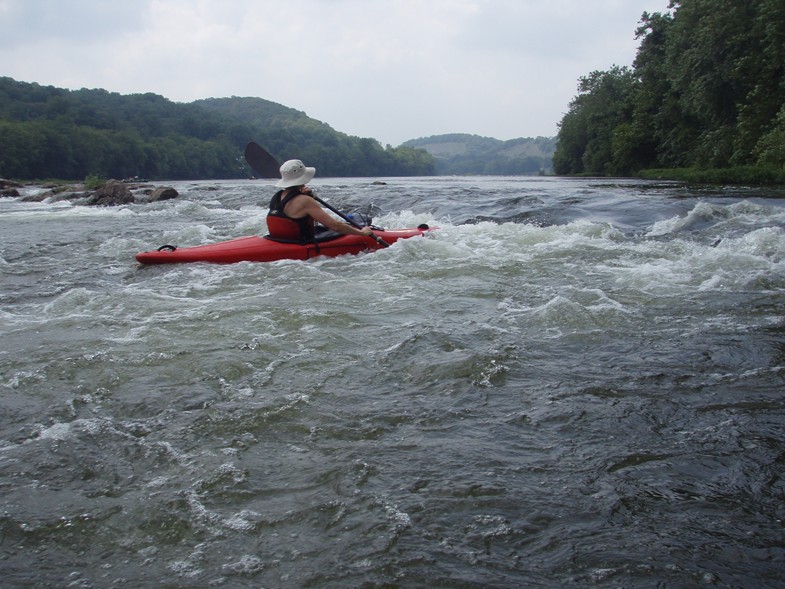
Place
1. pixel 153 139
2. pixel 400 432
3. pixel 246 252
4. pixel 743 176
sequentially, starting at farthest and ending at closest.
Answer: pixel 153 139 → pixel 743 176 → pixel 246 252 → pixel 400 432

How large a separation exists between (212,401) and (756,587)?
2.35 m

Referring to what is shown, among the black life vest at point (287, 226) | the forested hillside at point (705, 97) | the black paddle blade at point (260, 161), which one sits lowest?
the black life vest at point (287, 226)

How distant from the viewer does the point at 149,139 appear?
7675 cm

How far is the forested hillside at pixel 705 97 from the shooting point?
68.7 ft

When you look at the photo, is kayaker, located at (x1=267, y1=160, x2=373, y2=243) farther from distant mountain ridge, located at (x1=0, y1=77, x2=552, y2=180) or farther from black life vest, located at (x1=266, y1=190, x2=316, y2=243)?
distant mountain ridge, located at (x1=0, y1=77, x2=552, y2=180)

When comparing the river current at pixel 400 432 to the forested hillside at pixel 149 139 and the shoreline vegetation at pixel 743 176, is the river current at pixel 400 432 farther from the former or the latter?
the forested hillside at pixel 149 139

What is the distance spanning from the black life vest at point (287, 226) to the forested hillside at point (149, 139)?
5480 cm

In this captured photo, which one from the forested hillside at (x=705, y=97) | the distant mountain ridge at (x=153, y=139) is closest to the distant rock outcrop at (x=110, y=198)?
the forested hillside at (x=705, y=97)

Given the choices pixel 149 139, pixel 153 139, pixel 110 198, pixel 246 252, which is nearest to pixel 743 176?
pixel 246 252

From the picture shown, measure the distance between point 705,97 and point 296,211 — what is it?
78.4 feet

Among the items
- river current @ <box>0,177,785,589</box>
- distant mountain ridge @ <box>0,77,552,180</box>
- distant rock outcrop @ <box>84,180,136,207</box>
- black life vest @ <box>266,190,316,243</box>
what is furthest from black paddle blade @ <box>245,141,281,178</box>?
distant mountain ridge @ <box>0,77,552,180</box>

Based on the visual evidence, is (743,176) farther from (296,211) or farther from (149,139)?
(149,139)

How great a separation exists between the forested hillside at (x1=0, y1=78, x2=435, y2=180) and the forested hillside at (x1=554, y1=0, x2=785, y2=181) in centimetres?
4664

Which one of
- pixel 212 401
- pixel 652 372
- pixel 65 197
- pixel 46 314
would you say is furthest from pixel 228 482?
pixel 65 197
